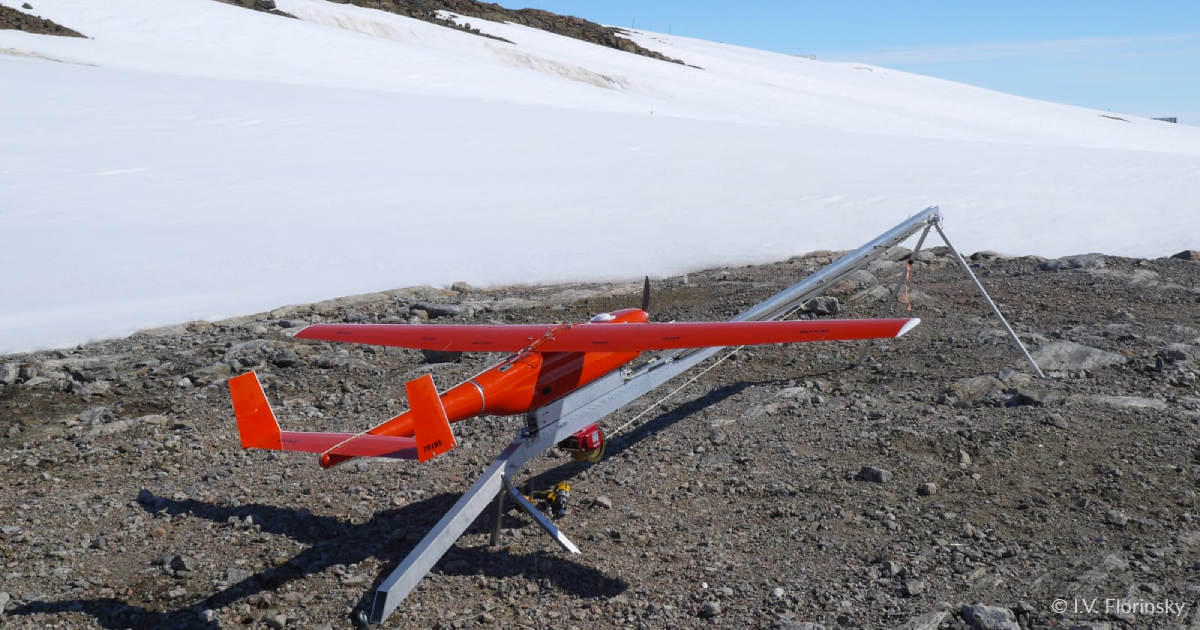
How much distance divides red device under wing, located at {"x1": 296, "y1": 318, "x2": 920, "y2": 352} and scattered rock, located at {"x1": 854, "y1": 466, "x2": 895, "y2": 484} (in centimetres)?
155

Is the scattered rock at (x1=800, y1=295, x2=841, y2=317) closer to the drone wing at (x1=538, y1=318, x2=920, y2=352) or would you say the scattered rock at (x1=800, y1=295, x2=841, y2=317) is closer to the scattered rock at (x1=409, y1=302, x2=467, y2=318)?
the scattered rock at (x1=409, y1=302, x2=467, y2=318)

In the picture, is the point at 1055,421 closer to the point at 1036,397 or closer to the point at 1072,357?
the point at 1036,397

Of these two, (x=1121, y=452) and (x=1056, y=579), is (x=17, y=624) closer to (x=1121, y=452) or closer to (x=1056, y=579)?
(x=1056, y=579)

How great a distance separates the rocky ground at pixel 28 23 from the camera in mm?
32875

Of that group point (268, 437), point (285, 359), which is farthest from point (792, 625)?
point (285, 359)

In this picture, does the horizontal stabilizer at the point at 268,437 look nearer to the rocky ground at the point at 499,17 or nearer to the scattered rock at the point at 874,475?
the scattered rock at the point at 874,475

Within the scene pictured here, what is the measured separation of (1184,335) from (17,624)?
442 inches

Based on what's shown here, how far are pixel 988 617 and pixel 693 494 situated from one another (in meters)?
2.45

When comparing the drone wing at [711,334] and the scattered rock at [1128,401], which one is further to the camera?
the scattered rock at [1128,401]

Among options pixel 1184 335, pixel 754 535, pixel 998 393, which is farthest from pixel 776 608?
pixel 1184 335

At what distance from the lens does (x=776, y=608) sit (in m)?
5.23

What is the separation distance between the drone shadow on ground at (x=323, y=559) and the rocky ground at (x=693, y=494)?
0.8 inches

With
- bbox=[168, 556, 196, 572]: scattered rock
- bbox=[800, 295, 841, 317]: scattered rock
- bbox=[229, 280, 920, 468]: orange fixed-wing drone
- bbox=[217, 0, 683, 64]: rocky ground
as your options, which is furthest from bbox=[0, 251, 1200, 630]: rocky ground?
bbox=[217, 0, 683, 64]: rocky ground

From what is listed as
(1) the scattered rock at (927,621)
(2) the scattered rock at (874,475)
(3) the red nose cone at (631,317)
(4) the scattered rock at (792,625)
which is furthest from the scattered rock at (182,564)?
(2) the scattered rock at (874,475)
